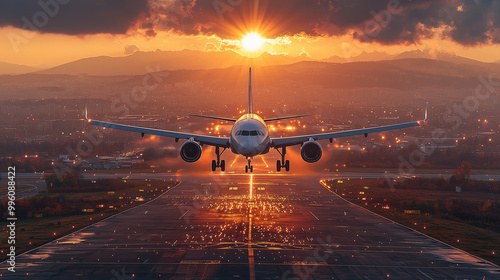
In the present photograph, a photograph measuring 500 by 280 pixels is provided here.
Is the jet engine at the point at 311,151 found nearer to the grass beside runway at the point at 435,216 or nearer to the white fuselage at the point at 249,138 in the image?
the white fuselage at the point at 249,138

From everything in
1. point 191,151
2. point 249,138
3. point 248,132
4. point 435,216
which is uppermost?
point 248,132

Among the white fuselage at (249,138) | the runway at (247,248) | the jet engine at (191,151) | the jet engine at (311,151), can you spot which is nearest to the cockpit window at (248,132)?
the white fuselage at (249,138)

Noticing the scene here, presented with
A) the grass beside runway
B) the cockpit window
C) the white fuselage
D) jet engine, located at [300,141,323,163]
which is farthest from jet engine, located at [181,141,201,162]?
the grass beside runway

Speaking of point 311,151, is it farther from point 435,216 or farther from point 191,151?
point 435,216

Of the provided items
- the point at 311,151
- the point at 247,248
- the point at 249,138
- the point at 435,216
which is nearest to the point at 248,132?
the point at 249,138

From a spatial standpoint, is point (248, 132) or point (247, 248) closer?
point (248, 132)

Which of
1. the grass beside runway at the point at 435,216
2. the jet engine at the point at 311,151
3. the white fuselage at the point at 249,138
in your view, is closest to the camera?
the white fuselage at the point at 249,138

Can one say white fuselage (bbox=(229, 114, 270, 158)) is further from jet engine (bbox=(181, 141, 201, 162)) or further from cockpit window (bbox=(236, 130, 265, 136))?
jet engine (bbox=(181, 141, 201, 162))
